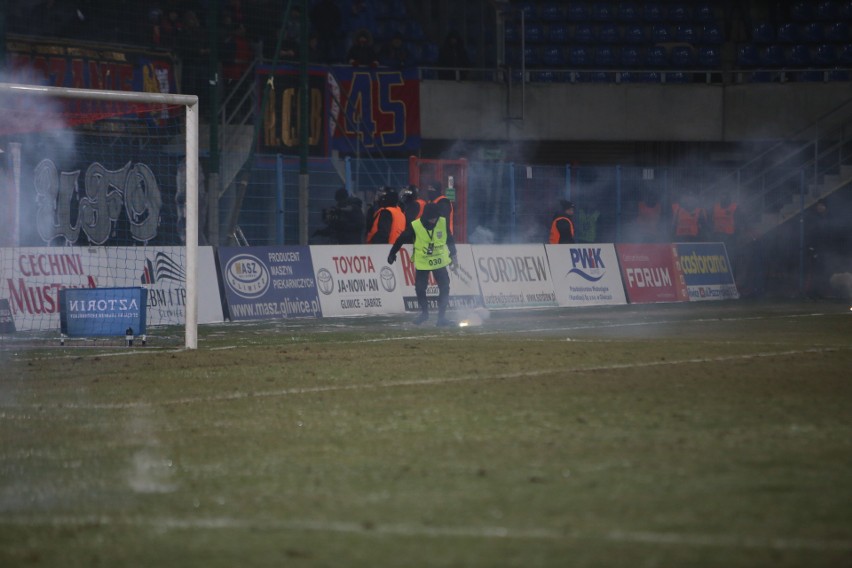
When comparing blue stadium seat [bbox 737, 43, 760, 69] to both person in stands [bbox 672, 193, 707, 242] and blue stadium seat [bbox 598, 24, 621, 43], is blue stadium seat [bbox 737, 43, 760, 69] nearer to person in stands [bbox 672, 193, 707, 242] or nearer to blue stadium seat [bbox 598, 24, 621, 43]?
blue stadium seat [bbox 598, 24, 621, 43]

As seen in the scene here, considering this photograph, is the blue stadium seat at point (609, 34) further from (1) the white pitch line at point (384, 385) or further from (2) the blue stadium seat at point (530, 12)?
(1) the white pitch line at point (384, 385)

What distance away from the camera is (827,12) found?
3716 centimetres

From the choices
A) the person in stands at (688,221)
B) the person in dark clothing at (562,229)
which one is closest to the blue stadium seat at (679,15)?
the person in stands at (688,221)

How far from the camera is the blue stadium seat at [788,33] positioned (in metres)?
36.6

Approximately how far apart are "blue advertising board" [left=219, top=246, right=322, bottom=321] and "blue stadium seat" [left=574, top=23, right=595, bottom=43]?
17.2 m

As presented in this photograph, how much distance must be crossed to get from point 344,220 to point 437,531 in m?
18.9

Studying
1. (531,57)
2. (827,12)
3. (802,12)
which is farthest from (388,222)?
(827,12)

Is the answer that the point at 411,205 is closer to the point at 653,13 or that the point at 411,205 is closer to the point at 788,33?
the point at 653,13

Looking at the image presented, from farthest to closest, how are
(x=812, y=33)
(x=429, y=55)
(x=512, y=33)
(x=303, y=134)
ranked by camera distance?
1. (x=812, y=33)
2. (x=512, y=33)
3. (x=429, y=55)
4. (x=303, y=134)

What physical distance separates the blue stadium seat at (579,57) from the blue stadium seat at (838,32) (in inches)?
276

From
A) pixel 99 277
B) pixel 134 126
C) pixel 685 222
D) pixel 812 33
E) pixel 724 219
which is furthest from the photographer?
pixel 812 33

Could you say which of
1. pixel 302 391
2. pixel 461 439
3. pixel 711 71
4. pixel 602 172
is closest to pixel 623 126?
pixel 711 71

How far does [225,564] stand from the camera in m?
5.46

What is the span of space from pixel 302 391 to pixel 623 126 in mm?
25092
